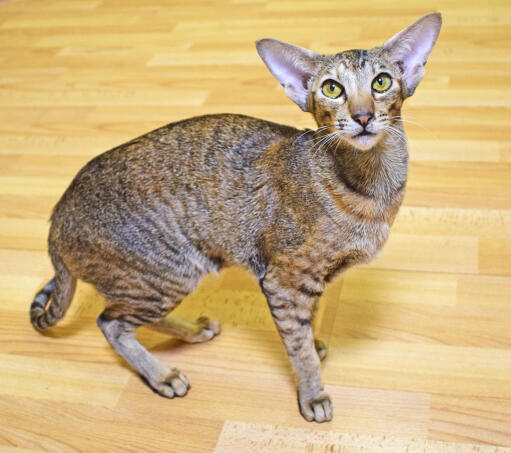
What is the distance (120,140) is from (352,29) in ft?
4.46

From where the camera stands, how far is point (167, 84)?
3447 mm

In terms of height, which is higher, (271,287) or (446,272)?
(271,287)

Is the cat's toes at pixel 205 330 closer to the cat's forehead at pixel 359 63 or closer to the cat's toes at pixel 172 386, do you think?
the cat's toes at pixel 172 386

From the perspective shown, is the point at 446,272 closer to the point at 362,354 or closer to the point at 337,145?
the point at 362,354

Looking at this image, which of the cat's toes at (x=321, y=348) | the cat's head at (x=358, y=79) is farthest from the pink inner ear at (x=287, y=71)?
the cat's toes at (x=321, y=348)

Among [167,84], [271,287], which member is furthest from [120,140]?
[271,287]

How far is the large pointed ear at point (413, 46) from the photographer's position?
1.64 m

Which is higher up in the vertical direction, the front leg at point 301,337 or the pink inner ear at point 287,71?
the pink inner ear at point 287,71

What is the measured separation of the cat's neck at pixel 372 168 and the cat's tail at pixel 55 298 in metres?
0.81

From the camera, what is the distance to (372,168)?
1.71 meters

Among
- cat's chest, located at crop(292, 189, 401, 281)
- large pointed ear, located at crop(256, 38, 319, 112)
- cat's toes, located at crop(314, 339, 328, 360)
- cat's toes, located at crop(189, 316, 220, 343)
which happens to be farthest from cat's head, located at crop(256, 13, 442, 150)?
cat's toes, located at crop(189, 316, 220, 343)

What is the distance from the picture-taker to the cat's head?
1582 mm

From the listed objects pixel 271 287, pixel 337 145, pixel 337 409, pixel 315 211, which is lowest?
pixel 337 409

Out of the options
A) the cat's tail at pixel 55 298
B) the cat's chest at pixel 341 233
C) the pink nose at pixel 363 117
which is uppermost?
the pink nose at pixel 363 117
